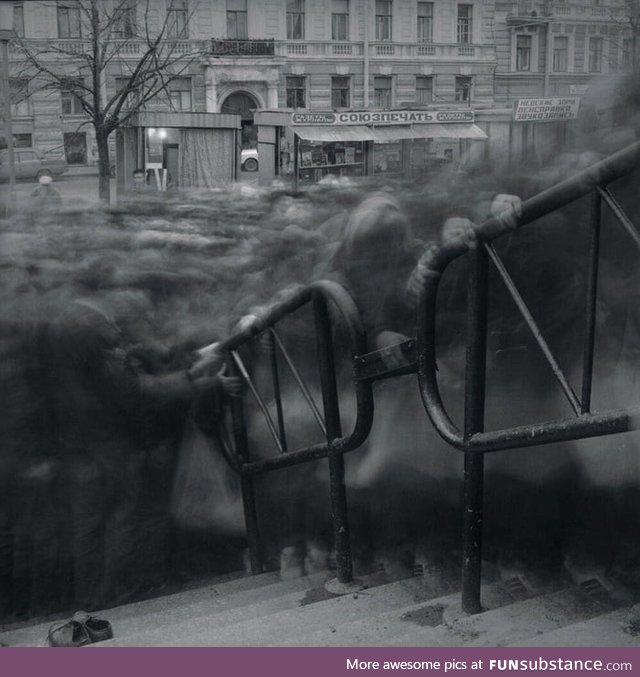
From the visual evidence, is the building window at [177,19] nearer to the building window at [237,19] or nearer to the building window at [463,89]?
the building window at [237,19]

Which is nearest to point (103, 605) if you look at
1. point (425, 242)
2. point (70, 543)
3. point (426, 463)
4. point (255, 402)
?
point (70, 543)

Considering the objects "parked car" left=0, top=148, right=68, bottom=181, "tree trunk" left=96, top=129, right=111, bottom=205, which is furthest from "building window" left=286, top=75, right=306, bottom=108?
"parked car" left=0, top=148, right=68, bottom=181

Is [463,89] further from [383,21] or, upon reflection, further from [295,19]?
[295,19]

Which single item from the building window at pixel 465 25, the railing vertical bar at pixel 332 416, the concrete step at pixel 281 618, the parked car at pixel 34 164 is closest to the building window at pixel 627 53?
the building window at pixel 465 25

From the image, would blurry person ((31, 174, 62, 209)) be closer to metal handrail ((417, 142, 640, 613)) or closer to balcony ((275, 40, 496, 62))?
balcony ((275, 40, 496, 62))

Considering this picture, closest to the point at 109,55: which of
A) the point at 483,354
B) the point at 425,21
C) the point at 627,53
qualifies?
the point at 425,21
